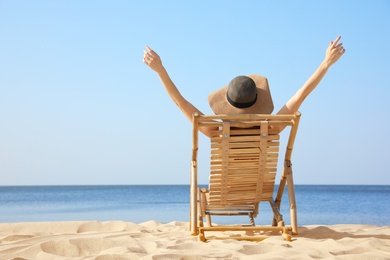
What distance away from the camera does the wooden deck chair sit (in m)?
4.42

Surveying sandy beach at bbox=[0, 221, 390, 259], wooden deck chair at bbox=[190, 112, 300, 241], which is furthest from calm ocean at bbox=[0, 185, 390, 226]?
sandy beach at bbox=[0, 221, 390, 259]

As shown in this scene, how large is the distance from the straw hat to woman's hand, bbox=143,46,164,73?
1.73ft

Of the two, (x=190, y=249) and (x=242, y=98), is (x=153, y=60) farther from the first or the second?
(x=190, y=249)

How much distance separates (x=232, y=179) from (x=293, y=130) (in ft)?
2.25

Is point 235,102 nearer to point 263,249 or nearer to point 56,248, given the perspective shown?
point 263,249

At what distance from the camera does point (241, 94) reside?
4598mm

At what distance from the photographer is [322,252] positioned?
355 cm

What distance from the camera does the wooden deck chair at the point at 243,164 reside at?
4418 millimetres

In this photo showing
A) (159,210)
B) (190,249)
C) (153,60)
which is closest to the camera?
(190,249)

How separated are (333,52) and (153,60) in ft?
4.96

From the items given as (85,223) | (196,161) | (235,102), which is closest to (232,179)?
(196,161)

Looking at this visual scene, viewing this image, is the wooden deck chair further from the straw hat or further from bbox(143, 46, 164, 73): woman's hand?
bbox(143, 46, 164, 73): woman's hand

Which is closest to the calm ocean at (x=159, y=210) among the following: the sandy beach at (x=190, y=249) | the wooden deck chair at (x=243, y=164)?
the wooden deck chair at (x=243, y=164)

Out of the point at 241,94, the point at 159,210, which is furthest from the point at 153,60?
the point at 159,210
